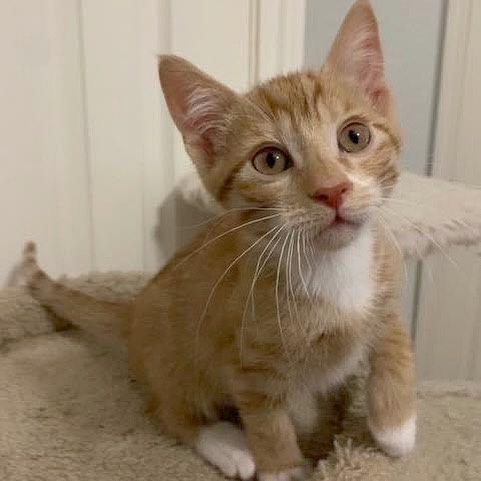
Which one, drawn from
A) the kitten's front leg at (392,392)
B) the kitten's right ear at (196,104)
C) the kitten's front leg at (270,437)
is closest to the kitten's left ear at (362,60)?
the kitten's right ear at (196,104)

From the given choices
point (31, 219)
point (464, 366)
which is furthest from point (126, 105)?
point (464, 366)

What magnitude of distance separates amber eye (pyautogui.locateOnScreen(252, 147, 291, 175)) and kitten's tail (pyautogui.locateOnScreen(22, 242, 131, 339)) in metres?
0.42

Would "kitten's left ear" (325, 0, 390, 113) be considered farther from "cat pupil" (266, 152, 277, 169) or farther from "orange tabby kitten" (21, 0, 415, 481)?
"cat pupil" (266, 152, 277, 169)

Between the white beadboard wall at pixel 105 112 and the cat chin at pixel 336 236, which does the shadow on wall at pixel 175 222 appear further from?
the cat chin at pixel 336 236

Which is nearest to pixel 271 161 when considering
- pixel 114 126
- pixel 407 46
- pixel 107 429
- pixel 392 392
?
pixel 392 392

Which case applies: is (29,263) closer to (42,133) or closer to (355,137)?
(42,133)

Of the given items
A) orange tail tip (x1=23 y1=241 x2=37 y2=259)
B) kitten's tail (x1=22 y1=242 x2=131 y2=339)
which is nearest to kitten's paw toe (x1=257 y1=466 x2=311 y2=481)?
kitten's tail (x1=22 y1=242 x2=131 y2=339)

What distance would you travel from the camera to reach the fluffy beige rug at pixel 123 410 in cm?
88

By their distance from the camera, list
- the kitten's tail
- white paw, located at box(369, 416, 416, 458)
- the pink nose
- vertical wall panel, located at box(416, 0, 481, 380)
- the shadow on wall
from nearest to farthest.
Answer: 1. the pink nose
2. white paw, located at box(369, 416, 416, 458)
3. the kitten's tail
4. the shadow on wall
5. vertical wall panel, located at box(416, 0, 481, 380)

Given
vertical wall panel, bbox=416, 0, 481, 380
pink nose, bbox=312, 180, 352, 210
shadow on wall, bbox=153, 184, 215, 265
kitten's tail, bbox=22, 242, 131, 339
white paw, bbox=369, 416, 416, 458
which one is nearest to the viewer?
pink nose, bbox=312, 180, 352, 210

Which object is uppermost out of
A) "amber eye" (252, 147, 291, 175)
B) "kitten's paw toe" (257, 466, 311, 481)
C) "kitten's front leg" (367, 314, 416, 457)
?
"amber eye" (252, 147, 291, 175)

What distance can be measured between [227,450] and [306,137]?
0.42m

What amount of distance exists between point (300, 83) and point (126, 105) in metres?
0.50

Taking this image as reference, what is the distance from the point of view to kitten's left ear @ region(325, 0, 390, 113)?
890 mm
